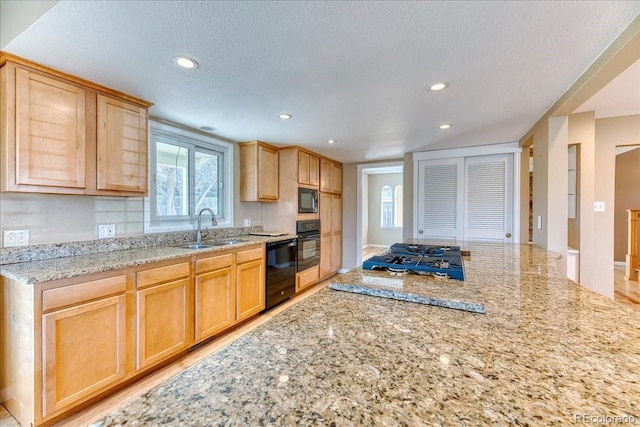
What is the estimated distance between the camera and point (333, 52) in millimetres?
1495

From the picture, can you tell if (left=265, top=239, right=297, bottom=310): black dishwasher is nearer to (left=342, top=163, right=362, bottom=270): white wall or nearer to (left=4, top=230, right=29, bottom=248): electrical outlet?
(left=342, top=163, right=362, bottom=270): white wall

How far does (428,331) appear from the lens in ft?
2.48

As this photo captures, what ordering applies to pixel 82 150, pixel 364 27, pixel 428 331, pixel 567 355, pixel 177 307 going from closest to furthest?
pixel 567 355 → pixel 428 331 → pixel 364 27 → pixel 82 150 → pixel 177 307

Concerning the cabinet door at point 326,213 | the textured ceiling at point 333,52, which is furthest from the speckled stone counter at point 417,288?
the cabinet door at point 326,213

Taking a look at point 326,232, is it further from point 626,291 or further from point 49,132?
point 626,291

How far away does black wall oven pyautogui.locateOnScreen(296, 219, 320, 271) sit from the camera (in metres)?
3.88

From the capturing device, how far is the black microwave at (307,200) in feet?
12.9

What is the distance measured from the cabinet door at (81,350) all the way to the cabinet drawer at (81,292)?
0.12 ft

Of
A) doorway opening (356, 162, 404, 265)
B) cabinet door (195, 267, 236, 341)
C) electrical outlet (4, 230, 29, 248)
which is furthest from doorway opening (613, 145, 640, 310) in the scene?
electrical outlet (4, 230, 29, 248)

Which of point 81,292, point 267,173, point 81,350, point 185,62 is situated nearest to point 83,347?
point 81,350

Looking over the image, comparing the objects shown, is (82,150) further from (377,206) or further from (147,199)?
(377,206)

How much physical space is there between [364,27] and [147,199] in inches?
91.2

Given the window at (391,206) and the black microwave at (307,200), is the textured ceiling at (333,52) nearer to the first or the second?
the black microwave at (307,200)

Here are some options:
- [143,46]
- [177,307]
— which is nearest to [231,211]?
[177,307]
